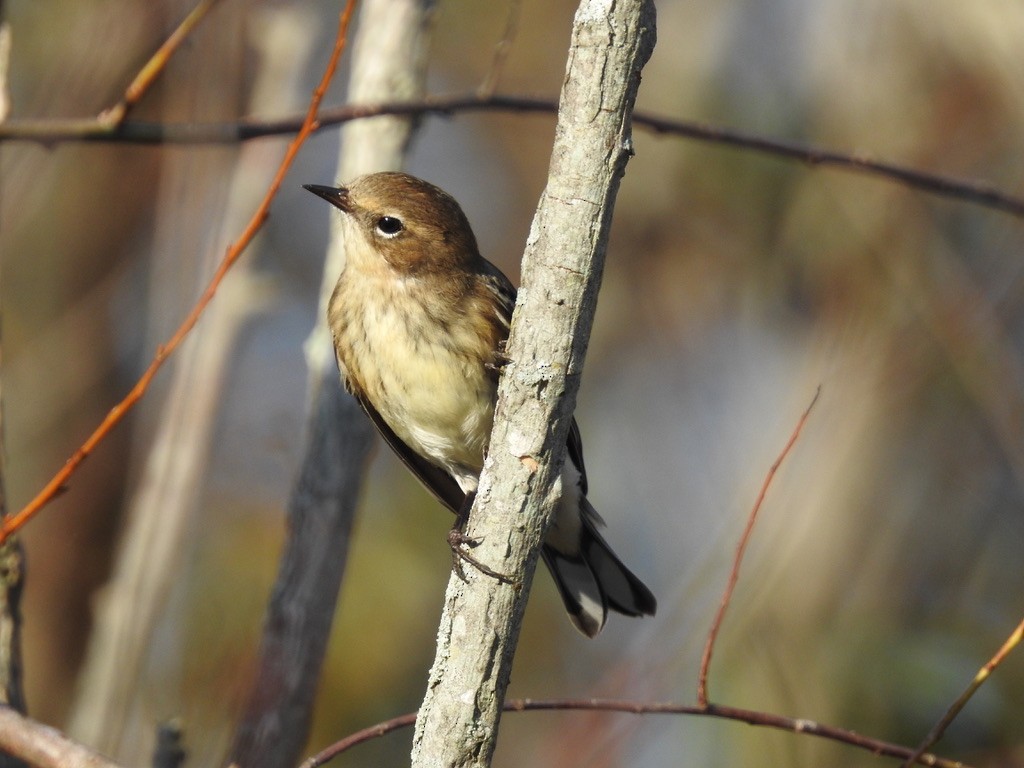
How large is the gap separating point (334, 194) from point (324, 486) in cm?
113

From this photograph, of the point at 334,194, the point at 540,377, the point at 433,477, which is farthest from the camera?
the point at 433,477

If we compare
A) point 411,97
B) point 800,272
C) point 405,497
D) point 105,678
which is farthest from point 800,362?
point 105,678

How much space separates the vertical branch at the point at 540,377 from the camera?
2.57 metres

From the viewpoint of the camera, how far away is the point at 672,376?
8141mm

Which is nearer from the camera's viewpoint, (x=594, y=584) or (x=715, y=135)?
(x=715, y=135)

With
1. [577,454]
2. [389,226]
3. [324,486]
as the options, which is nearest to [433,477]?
[324,486]

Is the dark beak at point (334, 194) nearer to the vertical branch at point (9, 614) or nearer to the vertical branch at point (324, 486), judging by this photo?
the vertical branch at point (324, 486)

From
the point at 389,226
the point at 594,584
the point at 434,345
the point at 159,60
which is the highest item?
the point at 159,60

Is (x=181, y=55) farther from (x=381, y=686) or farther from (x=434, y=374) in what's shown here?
(x=381, y=686)

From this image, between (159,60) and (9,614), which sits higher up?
(159,60)

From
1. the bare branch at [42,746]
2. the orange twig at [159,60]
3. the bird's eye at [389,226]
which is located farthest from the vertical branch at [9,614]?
the bird's eye at [389,226]

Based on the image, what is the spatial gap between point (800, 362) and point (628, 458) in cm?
133

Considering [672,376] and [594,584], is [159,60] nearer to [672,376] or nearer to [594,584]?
[594,584]

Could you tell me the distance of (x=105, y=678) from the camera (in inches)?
178
